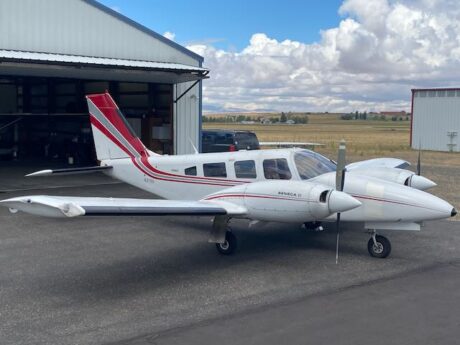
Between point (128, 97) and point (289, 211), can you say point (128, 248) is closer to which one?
point (289, 211)

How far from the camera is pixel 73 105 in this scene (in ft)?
104

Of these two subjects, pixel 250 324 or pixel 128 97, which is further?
pixel 128 97

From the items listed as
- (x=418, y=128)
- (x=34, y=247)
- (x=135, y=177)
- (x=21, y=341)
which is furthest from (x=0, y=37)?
(x=418, y=128)

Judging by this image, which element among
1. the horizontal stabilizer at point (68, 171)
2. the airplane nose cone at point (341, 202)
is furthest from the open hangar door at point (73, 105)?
the airplane nose cone at point (341, 202)

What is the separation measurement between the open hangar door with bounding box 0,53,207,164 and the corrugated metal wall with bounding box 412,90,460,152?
27.8 m

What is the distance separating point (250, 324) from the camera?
7340mm

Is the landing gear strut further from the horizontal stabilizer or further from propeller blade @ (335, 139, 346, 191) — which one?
the horizontal stabilizer

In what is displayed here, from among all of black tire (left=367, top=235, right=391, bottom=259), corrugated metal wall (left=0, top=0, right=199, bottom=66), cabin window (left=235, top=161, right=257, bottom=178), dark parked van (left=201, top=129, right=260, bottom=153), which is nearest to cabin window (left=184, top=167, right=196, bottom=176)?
cabin window (left=235, top=161, right=257, bottom=178)

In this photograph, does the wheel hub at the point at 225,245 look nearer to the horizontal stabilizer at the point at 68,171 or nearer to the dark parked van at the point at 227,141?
the horizontal stabilizer at the point at 68,171

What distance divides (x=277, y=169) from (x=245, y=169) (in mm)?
807

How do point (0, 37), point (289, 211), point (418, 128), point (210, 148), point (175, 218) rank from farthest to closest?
1. point (418, 128)
2. point (210, 148)
3. point (0, 37)
4. point (175, 218)
5. point (289, 211)

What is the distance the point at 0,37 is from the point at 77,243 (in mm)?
11450

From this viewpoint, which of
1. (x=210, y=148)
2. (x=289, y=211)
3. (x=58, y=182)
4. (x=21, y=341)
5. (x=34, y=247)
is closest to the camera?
(x=21, y=341)

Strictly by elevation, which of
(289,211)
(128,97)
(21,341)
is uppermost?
(128,97)
